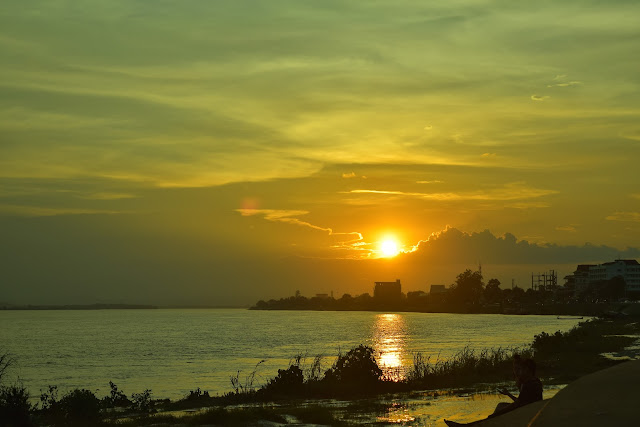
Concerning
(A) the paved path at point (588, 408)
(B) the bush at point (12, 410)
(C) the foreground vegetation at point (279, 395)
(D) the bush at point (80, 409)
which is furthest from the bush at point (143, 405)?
(A) the paved path at point (588, 408)

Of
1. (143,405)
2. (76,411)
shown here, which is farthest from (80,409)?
(143,405)

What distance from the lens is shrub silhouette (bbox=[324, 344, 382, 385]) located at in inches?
1485

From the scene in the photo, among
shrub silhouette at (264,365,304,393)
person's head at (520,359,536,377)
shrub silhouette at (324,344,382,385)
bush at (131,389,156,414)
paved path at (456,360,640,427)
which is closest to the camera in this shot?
paved path at (456,360,640,427)

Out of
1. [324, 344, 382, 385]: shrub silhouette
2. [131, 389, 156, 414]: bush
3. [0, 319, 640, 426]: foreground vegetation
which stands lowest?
[131, 389, 156, 414]: bush

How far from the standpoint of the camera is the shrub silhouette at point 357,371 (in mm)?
37719

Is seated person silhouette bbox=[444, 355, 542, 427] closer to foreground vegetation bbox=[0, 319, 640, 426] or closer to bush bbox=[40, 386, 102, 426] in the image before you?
foreground vegetation bbox=[0, 319, 640, 426]

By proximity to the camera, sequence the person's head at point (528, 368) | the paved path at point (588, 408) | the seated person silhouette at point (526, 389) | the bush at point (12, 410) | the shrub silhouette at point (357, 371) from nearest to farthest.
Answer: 1. the paved path at point (588, 408)
2. the seated person silhouette at point (526, 389)
3. the person's head at point (528, 368)
4. the bush at point (12, 410)
5. the shrub silhouette at point (357, 371)

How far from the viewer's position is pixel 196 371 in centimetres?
6469

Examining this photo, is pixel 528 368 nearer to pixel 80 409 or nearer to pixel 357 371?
pixel 80 409

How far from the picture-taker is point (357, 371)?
3803 centimetres

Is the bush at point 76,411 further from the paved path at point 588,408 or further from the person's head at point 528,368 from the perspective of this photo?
the paved path at point 588,408

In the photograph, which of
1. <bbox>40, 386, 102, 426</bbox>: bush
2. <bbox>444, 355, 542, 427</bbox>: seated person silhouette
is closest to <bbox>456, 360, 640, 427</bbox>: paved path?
<bbox>444, 355, 542, 427</bbox>: seated person silhouette

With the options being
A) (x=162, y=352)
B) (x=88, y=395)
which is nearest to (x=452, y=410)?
(x=88, y=395)

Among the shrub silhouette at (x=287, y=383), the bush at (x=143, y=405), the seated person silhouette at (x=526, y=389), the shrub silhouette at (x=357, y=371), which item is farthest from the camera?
the shrub silhouette at (x=357, y=371)
